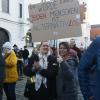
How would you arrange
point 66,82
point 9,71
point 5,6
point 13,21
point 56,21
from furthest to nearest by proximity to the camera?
point 13,21 → point 5,6 → point 9,71 → point 56,21 → point 66,82

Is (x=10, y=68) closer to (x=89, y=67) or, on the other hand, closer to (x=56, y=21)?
(x=56, y=21)

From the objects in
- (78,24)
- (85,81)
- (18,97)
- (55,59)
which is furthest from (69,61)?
(18,97)

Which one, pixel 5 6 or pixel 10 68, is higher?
pixel 5 6

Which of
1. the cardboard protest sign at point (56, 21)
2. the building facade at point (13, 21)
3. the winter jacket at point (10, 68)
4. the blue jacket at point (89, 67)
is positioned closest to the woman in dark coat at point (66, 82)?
the cardboard protest sign at point (56, 21)

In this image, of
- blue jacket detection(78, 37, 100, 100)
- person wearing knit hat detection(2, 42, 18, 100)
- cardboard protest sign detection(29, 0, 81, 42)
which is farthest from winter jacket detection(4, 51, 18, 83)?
blue jacket detection(78, 37, 100, 100)

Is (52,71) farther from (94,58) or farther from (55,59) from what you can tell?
(94,58)

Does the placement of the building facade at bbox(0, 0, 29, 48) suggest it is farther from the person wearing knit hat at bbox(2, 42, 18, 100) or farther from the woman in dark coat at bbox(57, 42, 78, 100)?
the woman in dark coat at bbox(57, 42, 78, 100)

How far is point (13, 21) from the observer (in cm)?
3759

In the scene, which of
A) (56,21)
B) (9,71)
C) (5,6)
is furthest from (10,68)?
(5,6)

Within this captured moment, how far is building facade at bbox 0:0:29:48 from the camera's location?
3622cm

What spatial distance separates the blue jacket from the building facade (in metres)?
31.7

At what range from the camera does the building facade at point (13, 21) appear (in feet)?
119

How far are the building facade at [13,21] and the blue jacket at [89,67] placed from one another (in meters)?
31.7

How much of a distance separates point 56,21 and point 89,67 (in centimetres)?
419
